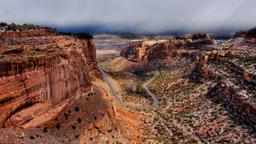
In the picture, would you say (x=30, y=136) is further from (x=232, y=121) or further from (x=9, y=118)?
(x=232, y=121)

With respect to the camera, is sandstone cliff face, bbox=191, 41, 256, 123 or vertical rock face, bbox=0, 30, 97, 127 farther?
sandstone cliff face, bbox=191, 41, 256, 123

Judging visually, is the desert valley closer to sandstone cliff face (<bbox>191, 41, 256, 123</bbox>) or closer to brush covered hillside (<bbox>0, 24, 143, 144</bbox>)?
sandstone cliff face (<bbox>191, 41, 256, 123</bbox>)

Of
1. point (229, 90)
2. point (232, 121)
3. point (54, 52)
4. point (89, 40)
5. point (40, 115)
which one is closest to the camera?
point (40, 115)

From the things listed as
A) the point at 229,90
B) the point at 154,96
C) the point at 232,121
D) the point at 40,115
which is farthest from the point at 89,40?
the point at 40,115

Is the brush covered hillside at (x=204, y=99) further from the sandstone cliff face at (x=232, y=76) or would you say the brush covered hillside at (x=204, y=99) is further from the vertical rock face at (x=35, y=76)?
the vertical rock face at (x=35, y=76)

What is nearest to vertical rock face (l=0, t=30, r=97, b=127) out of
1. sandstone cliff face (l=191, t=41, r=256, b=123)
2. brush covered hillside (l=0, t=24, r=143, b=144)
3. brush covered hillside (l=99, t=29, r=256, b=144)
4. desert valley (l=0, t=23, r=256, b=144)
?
brush covered hillside (l=0, t=24, r=143, b=144)

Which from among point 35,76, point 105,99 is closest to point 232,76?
point 105,99

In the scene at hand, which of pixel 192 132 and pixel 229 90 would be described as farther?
pixel 229 90
